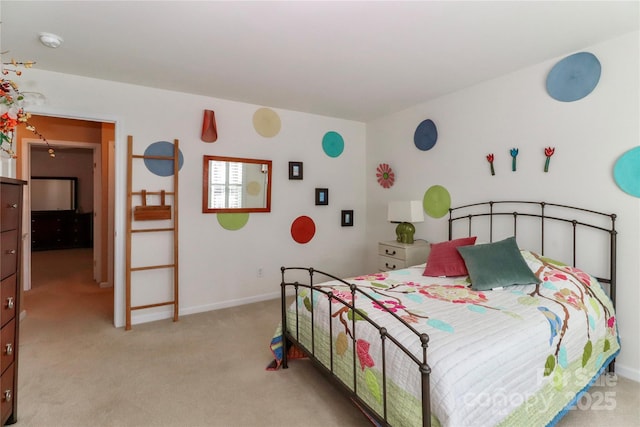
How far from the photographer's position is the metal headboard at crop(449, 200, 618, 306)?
7.48 ft

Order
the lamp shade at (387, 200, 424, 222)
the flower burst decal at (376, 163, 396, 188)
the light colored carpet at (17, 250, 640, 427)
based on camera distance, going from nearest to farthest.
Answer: the light colored carpet at (17, 250, 640, 427) → the lamp shade at (387, 200, 424, 222) → the flower burst decal at (376, 163, 396, 188)

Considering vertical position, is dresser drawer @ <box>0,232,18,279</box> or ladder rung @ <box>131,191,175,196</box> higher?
ladder rung @ <box>131,191,175,196</box>

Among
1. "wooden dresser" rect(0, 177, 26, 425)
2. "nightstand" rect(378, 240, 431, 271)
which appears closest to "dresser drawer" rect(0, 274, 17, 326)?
"wooden dresser" rect(0, 177, 26, 425)

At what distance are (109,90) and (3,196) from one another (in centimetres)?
191

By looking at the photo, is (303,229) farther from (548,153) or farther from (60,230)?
(60,230)

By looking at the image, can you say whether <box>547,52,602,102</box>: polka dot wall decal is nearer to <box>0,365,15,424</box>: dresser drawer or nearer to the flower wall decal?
the flower wall decal

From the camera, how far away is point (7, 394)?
1.70 meters

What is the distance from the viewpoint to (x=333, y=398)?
2018 mm

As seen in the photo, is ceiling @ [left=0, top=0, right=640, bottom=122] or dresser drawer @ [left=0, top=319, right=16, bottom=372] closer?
dresser drawer @ [left=0, top=319, right=16, bottom=372]

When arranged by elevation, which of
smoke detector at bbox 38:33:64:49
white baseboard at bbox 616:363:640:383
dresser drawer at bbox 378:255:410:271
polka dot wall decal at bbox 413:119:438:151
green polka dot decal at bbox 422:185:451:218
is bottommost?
white baseboard at bbox 616:363:640:383

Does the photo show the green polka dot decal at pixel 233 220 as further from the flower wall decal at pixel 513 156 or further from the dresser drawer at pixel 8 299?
the flower wall decal at pixel 513 156

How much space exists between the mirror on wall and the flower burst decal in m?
1.49

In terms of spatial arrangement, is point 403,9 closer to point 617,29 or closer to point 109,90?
point 617,29

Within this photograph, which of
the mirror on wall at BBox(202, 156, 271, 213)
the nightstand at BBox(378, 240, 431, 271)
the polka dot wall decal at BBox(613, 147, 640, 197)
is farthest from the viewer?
the mirror on wall at BBox(202, 156, 271, 213)
